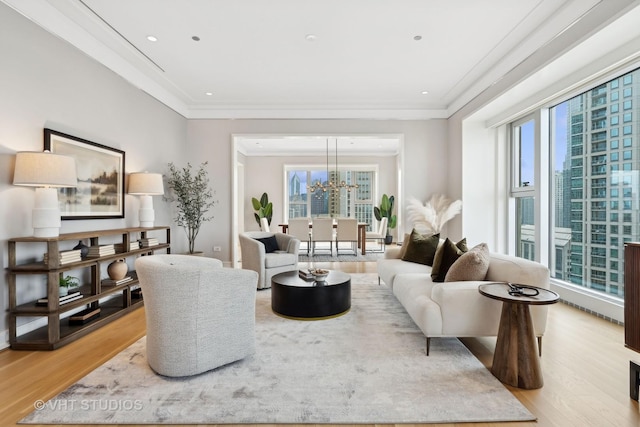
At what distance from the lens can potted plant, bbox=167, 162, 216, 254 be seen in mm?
5062

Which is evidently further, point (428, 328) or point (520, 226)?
point (520, 226)

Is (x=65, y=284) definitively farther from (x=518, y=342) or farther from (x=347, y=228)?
(x=347, y=228)

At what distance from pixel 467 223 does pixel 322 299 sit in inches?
135

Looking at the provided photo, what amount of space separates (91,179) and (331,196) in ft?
23.5

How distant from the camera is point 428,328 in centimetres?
232

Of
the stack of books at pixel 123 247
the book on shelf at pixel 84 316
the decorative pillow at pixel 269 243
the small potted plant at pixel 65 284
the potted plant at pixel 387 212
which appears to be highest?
the potted plant at pixel 387 212

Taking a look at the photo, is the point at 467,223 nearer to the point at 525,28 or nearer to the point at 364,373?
the point at 525,28

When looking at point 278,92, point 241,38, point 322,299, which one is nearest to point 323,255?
point 278,92

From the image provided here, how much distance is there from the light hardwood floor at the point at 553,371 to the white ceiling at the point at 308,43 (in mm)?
2767

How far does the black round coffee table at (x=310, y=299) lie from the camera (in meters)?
2.98

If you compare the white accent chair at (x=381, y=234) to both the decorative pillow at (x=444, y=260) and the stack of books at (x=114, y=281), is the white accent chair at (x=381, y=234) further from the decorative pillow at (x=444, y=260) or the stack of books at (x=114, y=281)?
the stack of books at (x=114, y=281)

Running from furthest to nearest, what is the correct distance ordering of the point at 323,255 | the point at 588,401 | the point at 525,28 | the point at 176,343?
the point at 323,255 < the point at 525,28 < the point at 176,343 < the point at 588,401

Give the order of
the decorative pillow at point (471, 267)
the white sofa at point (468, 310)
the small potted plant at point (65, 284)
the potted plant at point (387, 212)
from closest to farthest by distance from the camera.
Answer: the white sofa at point (468, 310), the decorative pillow at point (471, 267), the small potted plant at point (65, 284), the potted plant at point (387, 212)

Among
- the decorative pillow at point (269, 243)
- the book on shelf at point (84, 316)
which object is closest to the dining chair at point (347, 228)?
the decorative pillow at point (269, 243)
